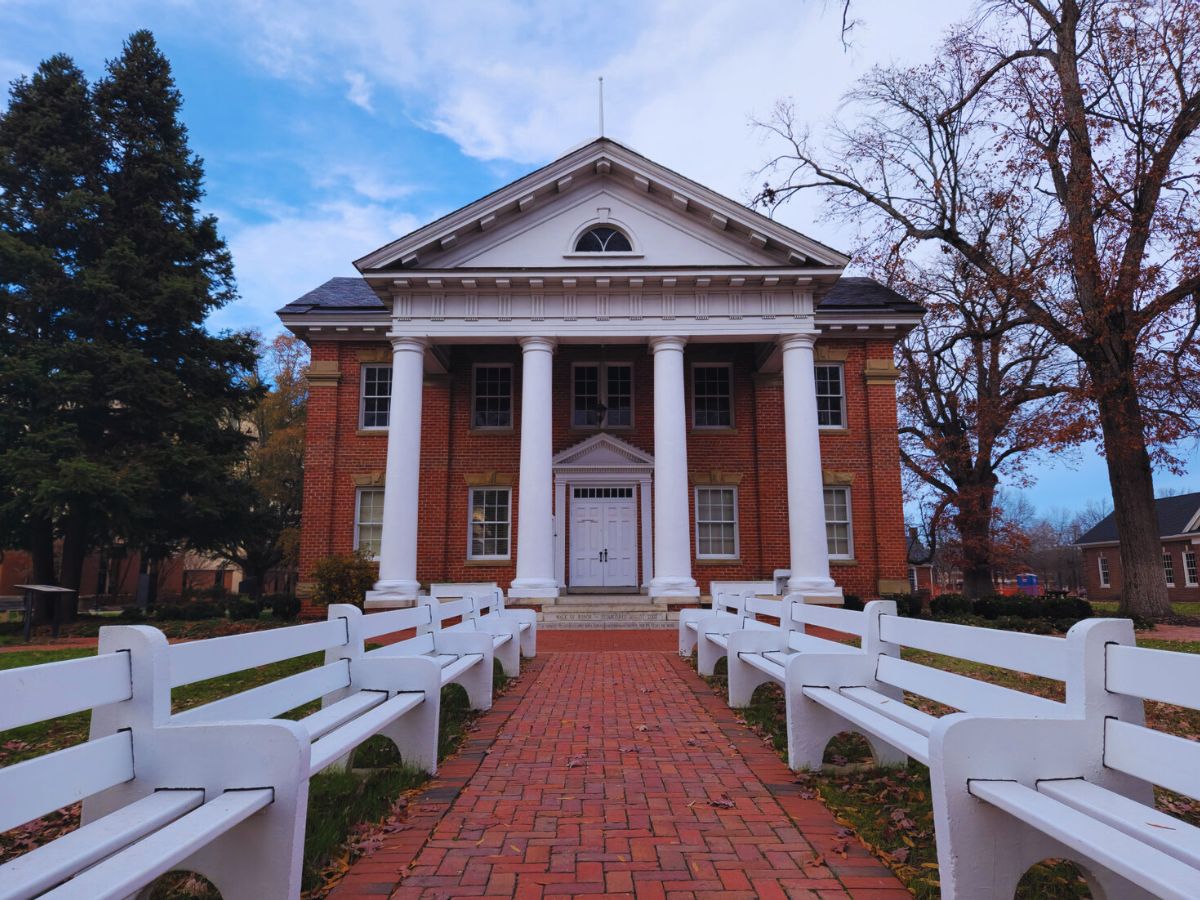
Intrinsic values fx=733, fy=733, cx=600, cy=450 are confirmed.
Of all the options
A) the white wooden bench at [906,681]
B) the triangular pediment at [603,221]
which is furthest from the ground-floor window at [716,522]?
the white wooden bench at [906,681]

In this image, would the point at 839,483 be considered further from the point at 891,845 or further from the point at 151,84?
the point at 151,84

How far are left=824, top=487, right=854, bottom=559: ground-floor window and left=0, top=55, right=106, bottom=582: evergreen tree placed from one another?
57.9 feet

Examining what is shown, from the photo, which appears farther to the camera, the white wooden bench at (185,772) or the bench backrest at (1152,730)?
the white wooden bench at (185,772)

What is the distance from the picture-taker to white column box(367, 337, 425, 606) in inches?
611

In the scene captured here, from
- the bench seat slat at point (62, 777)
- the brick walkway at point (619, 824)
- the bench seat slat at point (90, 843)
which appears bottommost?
the brick walkway at point (619, 824)

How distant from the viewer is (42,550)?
18422mm

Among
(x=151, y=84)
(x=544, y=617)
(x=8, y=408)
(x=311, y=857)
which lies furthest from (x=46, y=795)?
(x=151, y=84)

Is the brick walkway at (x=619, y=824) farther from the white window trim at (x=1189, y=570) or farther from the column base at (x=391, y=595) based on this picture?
the white window trim at (x=1189, y=570)

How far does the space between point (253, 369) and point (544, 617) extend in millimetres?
12339

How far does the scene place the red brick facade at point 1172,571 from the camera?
3928 cm

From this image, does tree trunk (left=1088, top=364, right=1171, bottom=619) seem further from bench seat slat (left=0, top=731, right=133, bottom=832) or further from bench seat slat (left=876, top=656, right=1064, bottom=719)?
bench seat slat (left=0, top=731, right=133, bottom=832)

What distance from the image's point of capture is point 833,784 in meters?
4.32

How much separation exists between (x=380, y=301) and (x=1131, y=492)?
1831cm

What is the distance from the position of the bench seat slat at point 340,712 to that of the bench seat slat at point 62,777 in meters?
0.80
